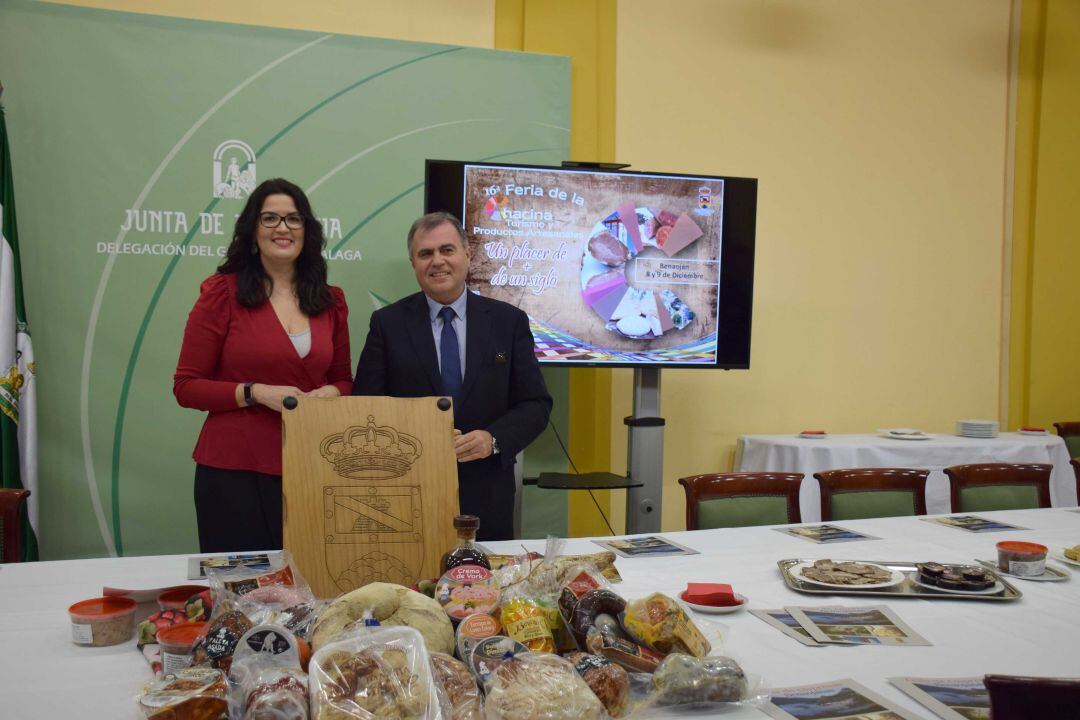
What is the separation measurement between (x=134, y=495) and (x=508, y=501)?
2.02 metres

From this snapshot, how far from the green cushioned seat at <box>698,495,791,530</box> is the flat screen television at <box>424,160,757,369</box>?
1250mm

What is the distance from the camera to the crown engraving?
1652 mm

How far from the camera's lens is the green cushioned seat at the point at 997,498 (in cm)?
303

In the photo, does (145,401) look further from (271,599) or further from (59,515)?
(271,599)

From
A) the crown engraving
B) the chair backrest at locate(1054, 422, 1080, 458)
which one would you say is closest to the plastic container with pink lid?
the crown engraving

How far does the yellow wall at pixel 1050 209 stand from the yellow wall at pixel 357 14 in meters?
3.37

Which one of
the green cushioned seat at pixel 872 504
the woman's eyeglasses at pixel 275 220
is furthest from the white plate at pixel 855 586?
the woman's eyeglasses at pixel 275 220

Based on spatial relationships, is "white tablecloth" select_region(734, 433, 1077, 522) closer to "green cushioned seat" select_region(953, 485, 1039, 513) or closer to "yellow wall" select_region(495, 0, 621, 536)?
"yellow wall" select_region(495, 0, 621, 536)

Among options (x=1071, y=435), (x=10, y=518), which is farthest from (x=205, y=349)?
(x=1071, y=435)

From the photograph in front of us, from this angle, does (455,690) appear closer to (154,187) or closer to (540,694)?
(540,694)

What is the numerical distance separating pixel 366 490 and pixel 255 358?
0.91 metres

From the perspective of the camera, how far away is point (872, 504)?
9.55 ft

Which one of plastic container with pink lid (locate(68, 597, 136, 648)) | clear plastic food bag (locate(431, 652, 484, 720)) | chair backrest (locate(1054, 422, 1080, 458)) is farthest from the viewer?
chair backrest (locate(1054, 422, 1080, 458))

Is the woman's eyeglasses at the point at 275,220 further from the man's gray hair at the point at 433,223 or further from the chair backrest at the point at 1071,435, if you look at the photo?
the chair backrest at the point at 1071,435
